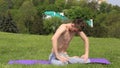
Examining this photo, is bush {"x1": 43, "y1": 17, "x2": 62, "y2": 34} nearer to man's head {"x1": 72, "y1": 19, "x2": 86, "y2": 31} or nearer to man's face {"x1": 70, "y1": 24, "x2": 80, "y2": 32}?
man's face {"x1": 70, "y1": 24, "x2": 80, "y2": 32}

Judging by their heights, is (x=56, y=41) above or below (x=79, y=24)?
below

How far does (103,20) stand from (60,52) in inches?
2481

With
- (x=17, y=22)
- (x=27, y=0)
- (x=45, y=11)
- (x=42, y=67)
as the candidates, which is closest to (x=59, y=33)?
(x=42, y=67)

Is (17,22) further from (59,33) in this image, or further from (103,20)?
(59,33)

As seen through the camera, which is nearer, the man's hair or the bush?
the man's hair

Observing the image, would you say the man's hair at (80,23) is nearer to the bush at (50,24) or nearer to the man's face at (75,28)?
the man's face at (75,28)

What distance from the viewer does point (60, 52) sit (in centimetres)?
981

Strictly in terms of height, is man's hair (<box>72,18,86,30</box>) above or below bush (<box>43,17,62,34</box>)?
above

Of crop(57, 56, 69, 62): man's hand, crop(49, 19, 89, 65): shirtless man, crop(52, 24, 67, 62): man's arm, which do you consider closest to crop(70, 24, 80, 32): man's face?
crop(49, 19, 89, 65): shirtless man

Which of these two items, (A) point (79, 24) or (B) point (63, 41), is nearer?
(A) point (79, 24)

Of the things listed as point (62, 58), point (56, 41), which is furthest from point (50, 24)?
point (56, 41)

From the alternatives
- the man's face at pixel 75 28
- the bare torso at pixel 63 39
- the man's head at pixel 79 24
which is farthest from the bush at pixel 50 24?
the man's head at pixel 79 24

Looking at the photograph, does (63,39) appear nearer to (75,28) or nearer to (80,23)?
(75,28)

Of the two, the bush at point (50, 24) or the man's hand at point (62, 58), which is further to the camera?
the bush at point (50, 24)
